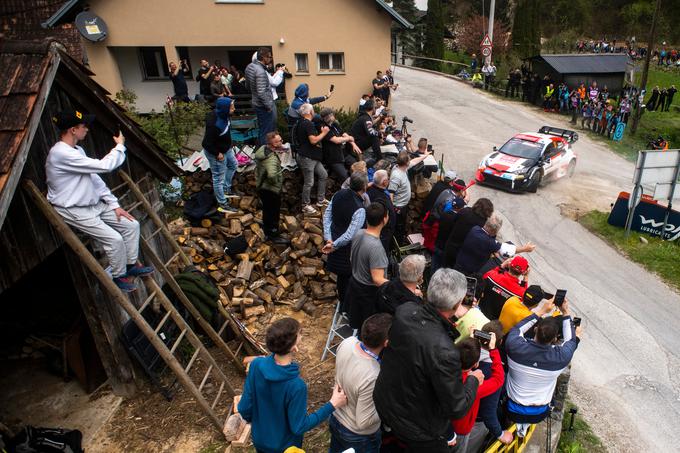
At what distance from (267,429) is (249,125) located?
9.15m

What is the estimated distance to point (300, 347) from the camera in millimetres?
6992

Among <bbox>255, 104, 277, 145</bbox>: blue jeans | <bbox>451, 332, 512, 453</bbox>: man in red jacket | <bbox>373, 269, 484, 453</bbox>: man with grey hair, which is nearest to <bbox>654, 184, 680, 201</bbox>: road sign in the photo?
<bbox>255, 104, 277, 145</bbox>: blue jeans

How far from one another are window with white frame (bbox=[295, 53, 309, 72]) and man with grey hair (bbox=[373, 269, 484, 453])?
48.3 feet

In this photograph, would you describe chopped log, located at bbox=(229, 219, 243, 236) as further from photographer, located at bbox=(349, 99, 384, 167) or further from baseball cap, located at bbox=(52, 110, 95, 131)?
baseball cap, located at bbox=(52, 110, 95, 131)

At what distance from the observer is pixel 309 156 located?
29.2ft

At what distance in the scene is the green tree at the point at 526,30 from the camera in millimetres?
36406

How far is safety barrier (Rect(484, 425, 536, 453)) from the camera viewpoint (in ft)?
15.5

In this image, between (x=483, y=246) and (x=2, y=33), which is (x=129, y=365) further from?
(x=2, y=33)

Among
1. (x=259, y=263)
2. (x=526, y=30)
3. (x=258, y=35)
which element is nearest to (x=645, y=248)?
(x=259, y=263)

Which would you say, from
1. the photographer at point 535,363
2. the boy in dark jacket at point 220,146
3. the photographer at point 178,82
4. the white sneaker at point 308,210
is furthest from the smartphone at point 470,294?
the photographer at point 178,82

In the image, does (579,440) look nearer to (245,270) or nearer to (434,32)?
(245,270)

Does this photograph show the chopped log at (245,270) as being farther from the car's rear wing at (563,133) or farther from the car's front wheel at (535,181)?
the car's rear wing at (563,133)

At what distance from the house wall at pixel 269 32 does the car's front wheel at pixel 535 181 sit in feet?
22.8

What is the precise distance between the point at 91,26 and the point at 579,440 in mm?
17051
